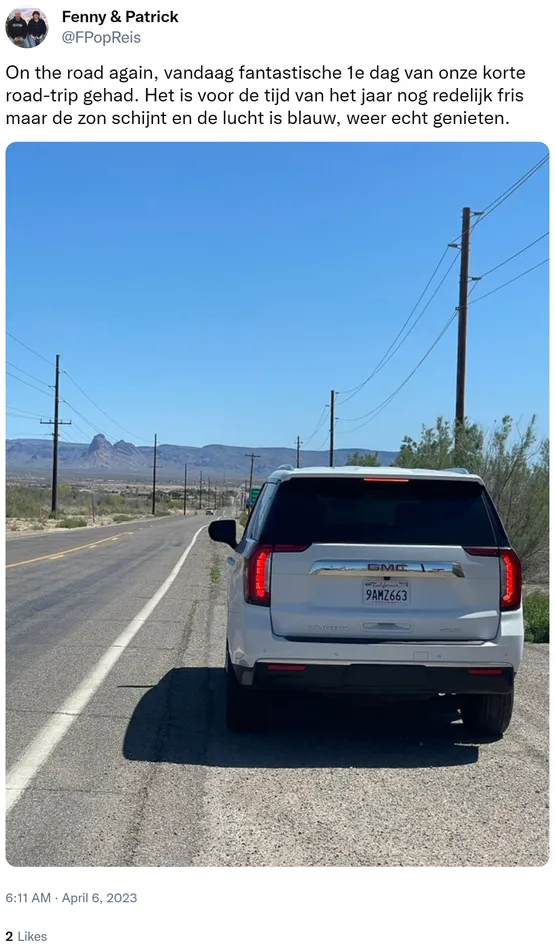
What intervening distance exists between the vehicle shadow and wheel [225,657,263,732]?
7 cm

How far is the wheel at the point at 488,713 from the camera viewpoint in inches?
278

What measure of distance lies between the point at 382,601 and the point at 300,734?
1.40 metres

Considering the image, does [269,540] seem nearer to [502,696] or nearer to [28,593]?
[502,696]

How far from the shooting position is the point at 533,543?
63.3 ft

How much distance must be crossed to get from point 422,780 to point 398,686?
0.62 m

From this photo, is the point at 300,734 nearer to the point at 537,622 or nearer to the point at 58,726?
the point at 58,726

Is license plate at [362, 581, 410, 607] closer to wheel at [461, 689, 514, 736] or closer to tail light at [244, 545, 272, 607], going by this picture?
tail light at [244, 545, 272, 607]

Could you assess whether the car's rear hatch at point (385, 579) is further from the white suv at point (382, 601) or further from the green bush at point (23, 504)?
the green bush at point (23, 504)

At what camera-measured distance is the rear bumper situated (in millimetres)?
6496

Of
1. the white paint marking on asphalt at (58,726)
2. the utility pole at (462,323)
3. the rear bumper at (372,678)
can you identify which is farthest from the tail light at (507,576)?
the utility pole at (462,323)

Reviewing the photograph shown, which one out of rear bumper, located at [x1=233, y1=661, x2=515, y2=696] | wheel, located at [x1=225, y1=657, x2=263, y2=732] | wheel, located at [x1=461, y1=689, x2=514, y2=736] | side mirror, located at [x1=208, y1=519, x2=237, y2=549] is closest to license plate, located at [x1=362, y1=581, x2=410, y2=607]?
rear bumper, located at [x1=233, y1=661, x2=515, y2=696]

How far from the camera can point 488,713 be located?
280 inches

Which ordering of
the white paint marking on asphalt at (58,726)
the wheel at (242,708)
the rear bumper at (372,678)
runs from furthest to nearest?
the wheel at (242,708) < the rear bumper at (372,678) < the white paint marking on asphalt at (58,726)
